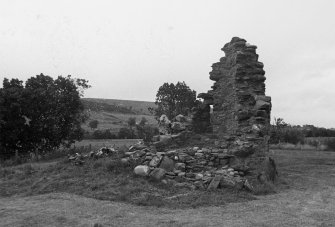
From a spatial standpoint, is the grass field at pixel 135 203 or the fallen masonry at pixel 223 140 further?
the fallen masonry at pixel 223 140

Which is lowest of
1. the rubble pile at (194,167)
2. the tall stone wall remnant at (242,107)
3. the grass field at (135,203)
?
the grass field at (135,203)

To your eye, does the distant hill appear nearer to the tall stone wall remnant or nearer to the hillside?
the hillside

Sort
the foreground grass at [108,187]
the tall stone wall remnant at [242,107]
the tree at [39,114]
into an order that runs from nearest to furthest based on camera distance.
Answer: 1. the foreground grass at [108,187]
2. the tall stone wall remnant at [242,107]
3. the tree at [39,114]

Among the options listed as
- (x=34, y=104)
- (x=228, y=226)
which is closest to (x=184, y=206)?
(x=228, y=226)

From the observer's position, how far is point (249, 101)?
1491 cm

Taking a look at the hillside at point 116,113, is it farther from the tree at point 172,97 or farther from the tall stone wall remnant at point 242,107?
the tall stone wall remnant at point 242,107

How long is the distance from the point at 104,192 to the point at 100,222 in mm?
2682

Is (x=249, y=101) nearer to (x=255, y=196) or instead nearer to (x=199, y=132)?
(x=199, y=132)

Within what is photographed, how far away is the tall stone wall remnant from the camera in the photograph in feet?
44.0

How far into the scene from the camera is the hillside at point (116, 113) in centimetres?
7296

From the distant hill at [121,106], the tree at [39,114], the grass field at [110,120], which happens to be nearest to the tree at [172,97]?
the tree at [39,114]

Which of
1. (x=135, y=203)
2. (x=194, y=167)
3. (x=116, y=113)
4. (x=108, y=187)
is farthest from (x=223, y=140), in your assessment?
(x=116, y=113)

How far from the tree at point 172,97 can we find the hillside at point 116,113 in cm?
2407

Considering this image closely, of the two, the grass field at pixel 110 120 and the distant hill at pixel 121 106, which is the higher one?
the distant hill at pixel 121 106
